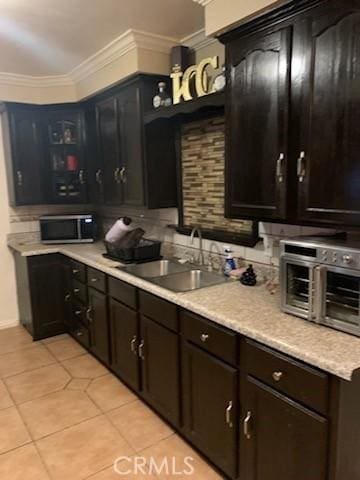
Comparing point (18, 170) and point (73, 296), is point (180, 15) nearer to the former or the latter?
point (18, 170)

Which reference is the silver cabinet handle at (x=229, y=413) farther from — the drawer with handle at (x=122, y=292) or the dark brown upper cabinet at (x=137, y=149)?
the dark brown upper cabinet at (x=137, y=149)

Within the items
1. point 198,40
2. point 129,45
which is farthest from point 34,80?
point 198,40

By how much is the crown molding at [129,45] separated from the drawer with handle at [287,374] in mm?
2216

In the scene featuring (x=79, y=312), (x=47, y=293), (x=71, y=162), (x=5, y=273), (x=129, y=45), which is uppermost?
(x=129, y=45)

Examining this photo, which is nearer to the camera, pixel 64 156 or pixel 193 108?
pixel 193 108

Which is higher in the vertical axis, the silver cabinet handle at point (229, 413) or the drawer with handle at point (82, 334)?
the silver cabinet handle at point (229, 413)

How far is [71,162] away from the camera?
3811 millimetres

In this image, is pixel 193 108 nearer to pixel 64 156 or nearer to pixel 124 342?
pixel 124 342

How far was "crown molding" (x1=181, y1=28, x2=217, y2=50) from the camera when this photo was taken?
2605 mm

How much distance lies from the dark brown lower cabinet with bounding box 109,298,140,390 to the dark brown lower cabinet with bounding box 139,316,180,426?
8 centimetres

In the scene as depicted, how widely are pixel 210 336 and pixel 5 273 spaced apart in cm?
300

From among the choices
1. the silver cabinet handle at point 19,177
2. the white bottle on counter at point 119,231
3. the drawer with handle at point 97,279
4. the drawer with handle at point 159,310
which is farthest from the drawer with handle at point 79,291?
the silver cabinet handle at point 19,177

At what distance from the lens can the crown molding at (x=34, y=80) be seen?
354 centimetres

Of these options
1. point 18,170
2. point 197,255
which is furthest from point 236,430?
point 18,170
